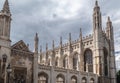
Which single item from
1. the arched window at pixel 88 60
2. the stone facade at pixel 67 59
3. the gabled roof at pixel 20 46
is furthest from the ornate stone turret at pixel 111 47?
the gabled roof at pixel 20 46

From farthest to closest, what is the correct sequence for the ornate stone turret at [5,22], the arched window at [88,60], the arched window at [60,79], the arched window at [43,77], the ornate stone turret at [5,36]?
the arched window at [88,60], the arched window at [60,79], the arched window at [43,77], the ornate stone turret at [5,22], the ornate stone turret at [5,36]

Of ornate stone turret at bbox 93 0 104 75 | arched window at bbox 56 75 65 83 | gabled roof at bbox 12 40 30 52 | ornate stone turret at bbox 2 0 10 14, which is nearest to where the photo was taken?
ornate stone turret at bbox 2 0 10 14

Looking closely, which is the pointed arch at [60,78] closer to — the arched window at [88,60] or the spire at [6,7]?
the arched window at [88,60]

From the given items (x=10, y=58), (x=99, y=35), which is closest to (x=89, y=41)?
(x=99, y=35)

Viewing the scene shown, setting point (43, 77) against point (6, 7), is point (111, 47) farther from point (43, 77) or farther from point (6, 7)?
point (6, 7)

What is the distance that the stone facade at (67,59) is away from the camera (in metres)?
33.3

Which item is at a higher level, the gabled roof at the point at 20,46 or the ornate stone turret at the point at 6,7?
the ornate stone turret at the point at 6,7

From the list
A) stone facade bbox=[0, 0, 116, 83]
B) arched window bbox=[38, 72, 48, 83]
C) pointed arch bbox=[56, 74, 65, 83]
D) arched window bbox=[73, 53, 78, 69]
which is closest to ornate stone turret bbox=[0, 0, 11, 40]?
stone facade bbox=[0, 0, 116, 83]

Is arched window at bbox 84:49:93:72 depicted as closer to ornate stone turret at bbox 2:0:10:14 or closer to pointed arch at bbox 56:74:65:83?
pointed arch at bbox 56:74:65:83

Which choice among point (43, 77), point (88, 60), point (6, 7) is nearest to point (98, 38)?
point (88, 60)

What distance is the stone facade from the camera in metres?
33.3

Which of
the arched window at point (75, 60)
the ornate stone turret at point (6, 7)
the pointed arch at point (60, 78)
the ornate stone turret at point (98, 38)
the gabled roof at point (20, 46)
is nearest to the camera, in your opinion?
the ornate stone turret at point (6, 7)

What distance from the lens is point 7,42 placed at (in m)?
33.0

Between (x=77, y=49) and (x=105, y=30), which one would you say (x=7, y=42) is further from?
(x=105, y=30)
